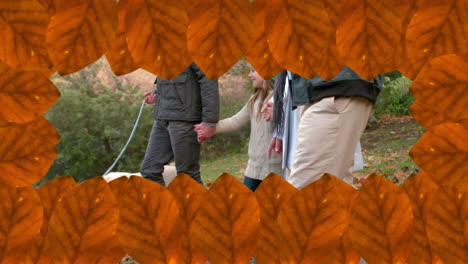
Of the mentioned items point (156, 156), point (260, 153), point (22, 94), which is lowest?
point (156, 156)

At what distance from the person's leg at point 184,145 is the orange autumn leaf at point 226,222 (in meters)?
2.21

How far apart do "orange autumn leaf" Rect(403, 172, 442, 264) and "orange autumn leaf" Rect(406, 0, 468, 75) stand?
0.53 ft

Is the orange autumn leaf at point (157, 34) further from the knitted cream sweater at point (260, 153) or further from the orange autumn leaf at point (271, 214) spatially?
the knitted cream sweater at point (260, 153)

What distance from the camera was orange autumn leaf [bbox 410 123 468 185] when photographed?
0.52m

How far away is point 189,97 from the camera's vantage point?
2.70 metres

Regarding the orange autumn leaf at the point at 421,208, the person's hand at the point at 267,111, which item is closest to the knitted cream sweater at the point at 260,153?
the person's hand at the point at 267,111

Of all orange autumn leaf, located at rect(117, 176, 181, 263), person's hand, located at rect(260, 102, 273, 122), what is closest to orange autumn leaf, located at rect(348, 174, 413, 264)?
orange autumn leaf, located at rect(117, 176, 181, 263)

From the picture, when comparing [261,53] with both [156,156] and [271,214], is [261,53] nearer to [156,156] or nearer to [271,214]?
[271,214]

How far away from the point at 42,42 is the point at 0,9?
5cm

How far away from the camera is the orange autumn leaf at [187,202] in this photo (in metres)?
0.58

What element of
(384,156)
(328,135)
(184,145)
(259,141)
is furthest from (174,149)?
(384,156)

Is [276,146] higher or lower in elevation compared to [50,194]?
lower

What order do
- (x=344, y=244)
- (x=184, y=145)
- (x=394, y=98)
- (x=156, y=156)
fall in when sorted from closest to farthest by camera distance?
(x=344, y=244) < (x=184, y=145) < (x=156, y=156) < (x=394, y=98)

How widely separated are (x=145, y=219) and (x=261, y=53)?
0.83ft
